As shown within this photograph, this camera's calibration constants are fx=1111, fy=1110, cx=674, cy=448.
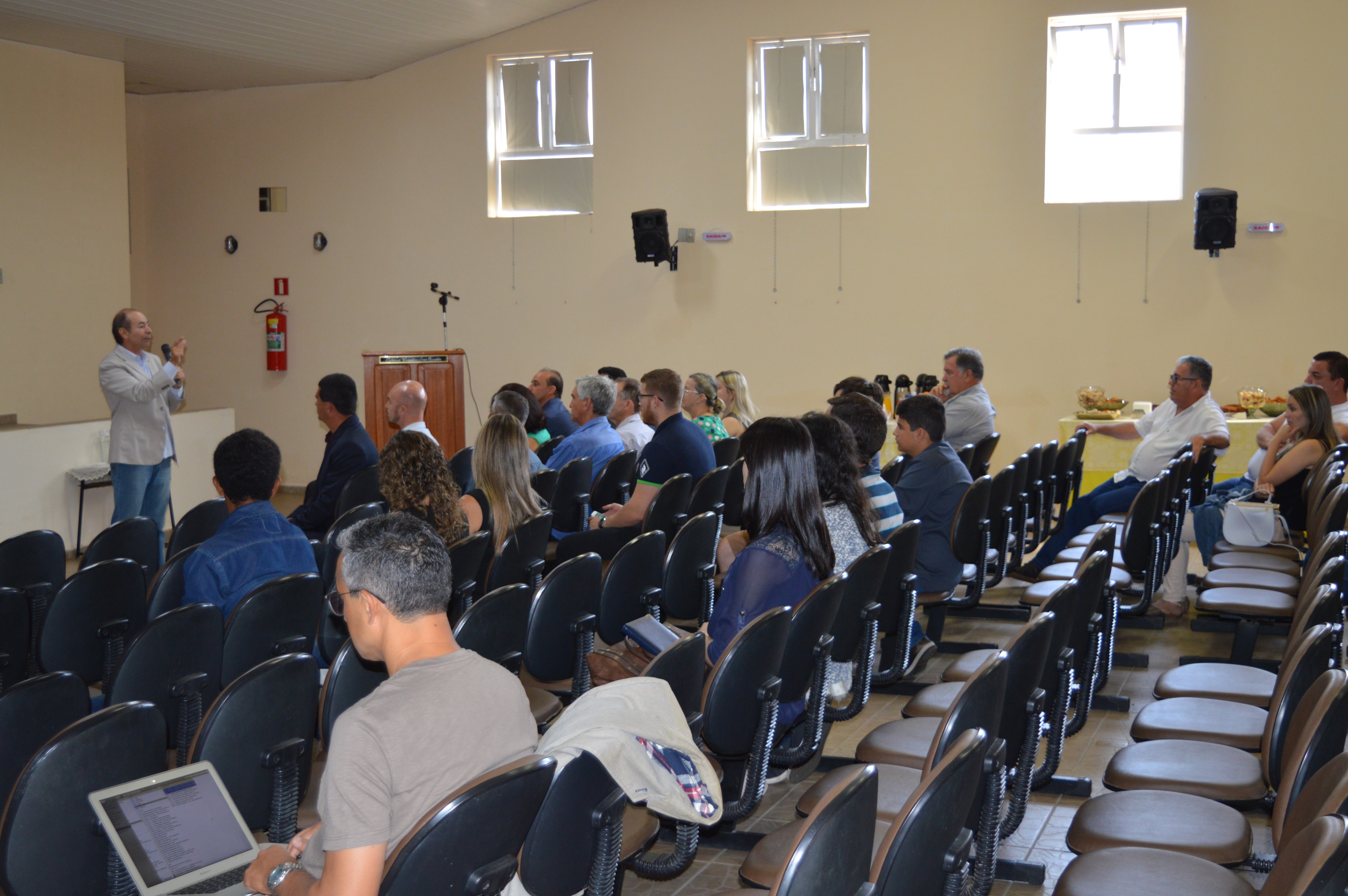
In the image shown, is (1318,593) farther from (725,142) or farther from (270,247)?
(270,247)

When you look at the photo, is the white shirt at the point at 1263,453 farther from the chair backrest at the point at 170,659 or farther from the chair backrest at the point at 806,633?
the chair backrest at the point at 170,659

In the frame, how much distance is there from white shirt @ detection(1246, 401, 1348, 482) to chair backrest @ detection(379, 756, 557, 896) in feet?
16.2

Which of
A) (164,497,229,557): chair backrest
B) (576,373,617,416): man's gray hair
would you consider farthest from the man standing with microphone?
(576,373,617,416): man's gray hair

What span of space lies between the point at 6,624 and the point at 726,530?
3.78 m

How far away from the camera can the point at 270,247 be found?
38.6 feet

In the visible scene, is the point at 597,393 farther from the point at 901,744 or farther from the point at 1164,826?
the point at 1164,826

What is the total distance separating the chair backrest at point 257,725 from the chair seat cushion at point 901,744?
4.25 feet

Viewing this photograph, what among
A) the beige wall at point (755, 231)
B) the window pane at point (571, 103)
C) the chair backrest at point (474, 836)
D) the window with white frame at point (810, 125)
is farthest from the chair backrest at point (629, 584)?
the window pane at point (571, 103)

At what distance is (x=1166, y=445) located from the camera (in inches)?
242

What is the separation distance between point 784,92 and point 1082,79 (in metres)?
2.61

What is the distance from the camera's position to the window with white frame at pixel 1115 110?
942cm

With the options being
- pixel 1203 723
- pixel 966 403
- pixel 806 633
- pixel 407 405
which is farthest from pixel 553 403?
pixel 1203 723

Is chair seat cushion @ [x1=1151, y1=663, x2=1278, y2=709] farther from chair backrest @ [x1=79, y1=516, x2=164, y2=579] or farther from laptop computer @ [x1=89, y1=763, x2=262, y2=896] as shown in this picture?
chair backrest @ [x1=79, y1=516, x2=164, y2=579]

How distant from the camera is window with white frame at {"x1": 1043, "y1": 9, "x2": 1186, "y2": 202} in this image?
9.42 metres
